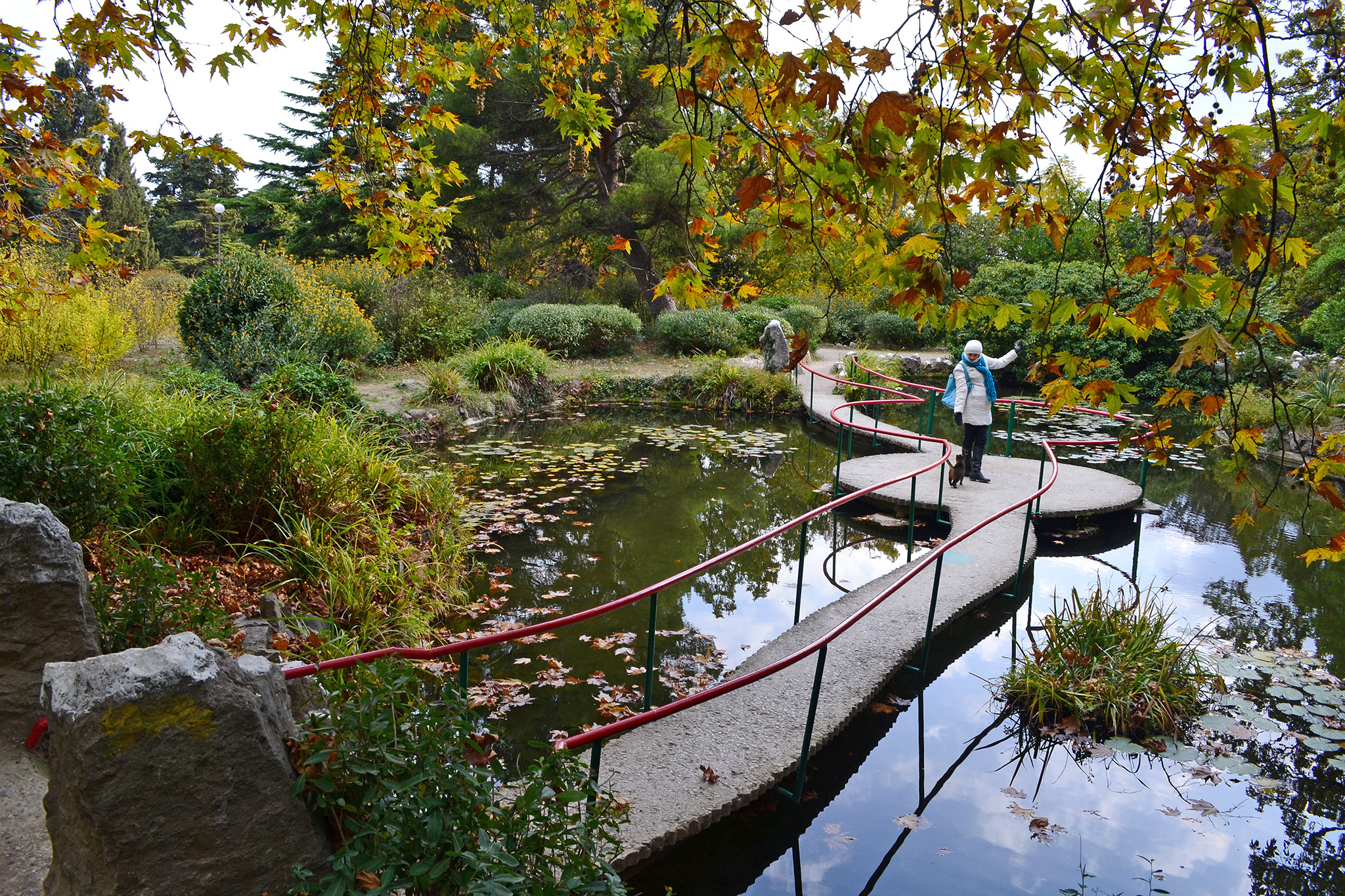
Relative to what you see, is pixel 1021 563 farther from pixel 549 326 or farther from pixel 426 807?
pixel 549 326

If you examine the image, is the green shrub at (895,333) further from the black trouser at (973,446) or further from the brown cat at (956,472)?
the brown cat at (956,472)

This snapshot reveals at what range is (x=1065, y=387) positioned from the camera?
253 centimetres

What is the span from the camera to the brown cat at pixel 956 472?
8.58m

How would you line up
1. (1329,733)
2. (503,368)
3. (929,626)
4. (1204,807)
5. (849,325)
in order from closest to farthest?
(1204,807), (1329,733), (929,626), (503,368), (849,325)

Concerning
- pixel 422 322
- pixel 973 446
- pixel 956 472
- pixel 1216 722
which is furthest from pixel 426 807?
pixel 422 322

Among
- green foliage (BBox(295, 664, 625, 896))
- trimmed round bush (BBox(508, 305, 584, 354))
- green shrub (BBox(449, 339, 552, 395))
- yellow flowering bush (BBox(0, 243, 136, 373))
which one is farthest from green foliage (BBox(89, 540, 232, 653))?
trimmed round bush (BBox(508, 305, 584, 354))

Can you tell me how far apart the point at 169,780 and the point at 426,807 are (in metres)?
0.65

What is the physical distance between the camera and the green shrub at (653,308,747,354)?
1830 cm

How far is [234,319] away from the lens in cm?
1114

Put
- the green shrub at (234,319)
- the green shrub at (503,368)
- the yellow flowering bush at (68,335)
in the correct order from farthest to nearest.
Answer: the green shrub at (503,368), the green shrub at (234,319), the yellow flowering bush at (68,335)

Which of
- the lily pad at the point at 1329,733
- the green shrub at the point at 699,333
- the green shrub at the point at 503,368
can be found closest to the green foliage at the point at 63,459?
the lily pad at the point at 1329,733

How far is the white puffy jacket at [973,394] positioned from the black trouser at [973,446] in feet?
0.75

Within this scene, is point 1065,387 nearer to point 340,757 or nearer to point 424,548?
point 340,757

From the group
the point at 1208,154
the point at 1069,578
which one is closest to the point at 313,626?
the point at 1208,154
